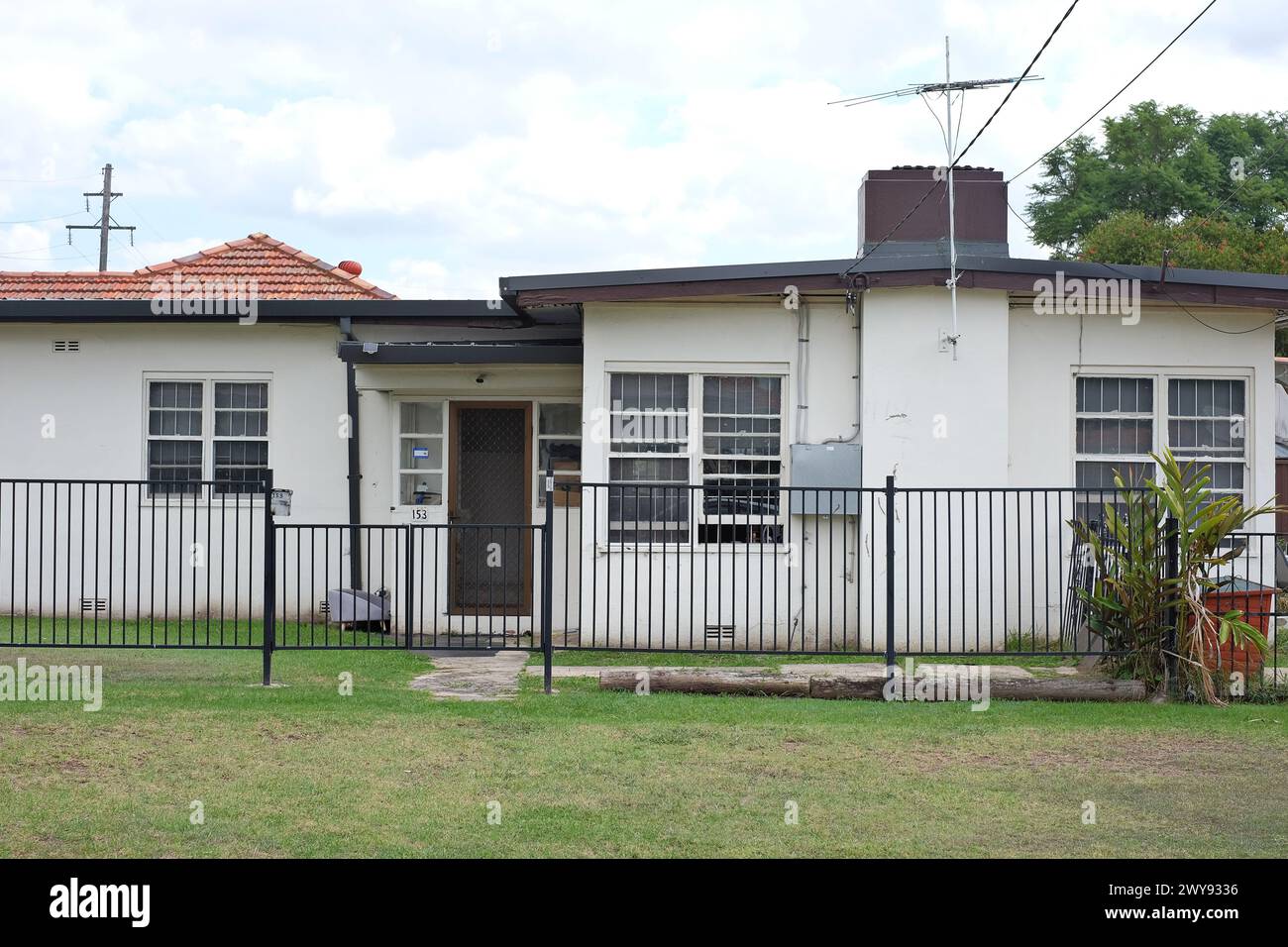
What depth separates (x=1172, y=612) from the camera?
10.7 m

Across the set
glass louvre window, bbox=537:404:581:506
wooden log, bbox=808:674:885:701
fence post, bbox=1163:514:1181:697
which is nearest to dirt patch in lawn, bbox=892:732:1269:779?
fence post, bbox=1163:514:1181:697

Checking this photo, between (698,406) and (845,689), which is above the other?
(698,406)

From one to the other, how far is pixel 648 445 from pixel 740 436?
913 millimetres

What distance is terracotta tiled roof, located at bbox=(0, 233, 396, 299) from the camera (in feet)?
55.6

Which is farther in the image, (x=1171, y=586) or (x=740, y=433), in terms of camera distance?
(x=740, y=433)

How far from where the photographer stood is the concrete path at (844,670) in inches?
434

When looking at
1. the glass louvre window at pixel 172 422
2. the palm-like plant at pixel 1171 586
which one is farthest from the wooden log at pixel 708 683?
the glass louvre window at pixel 172 422

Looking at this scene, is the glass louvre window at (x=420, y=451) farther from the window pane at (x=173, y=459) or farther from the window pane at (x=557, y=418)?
the window pane at (x=173, y=459)

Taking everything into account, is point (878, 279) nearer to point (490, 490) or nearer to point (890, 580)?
point (890, 580)

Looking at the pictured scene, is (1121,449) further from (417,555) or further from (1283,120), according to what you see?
(1283,120)

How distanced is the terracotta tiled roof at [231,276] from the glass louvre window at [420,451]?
2157 mm

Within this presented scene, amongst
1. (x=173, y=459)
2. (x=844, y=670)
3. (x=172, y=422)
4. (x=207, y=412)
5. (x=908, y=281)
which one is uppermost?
(x=908, y=281)

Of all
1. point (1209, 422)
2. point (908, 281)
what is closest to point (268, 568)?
point (908, 281)
